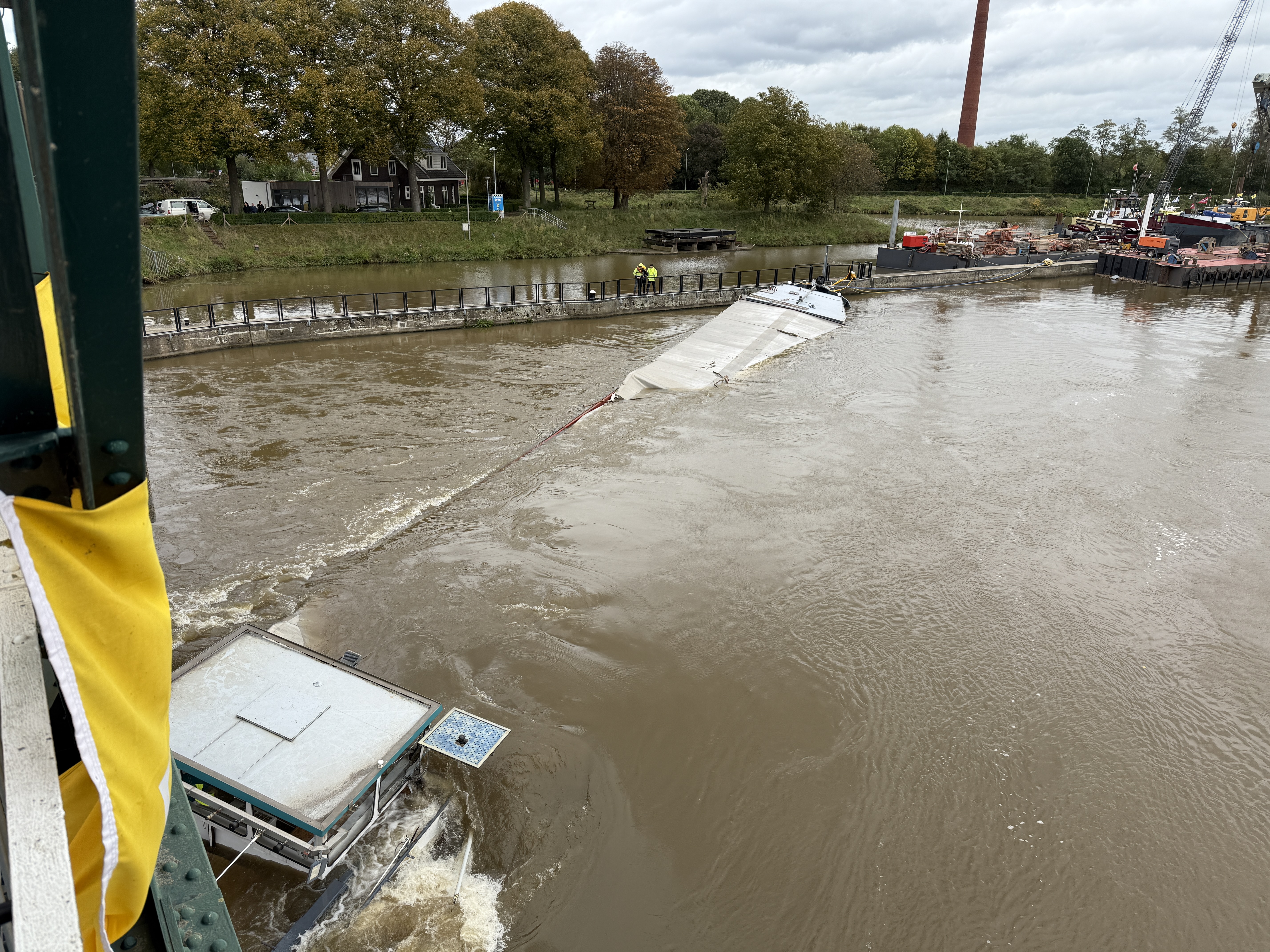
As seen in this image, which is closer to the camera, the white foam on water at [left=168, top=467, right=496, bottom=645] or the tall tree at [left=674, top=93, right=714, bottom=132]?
the white foam on water at [left=168, top=467, right=496, bottom=645]

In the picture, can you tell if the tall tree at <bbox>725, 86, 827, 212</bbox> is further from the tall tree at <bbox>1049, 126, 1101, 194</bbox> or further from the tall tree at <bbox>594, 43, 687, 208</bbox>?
the tall tree at <bbox>1049, 126, 1101, 194</bbox>

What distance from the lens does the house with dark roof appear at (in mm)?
51500

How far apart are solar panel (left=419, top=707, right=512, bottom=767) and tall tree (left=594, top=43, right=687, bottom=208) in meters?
51.2

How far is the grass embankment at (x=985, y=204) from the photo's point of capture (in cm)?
7831

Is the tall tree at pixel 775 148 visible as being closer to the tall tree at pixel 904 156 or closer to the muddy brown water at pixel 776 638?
the tall tree at pixel 904 156

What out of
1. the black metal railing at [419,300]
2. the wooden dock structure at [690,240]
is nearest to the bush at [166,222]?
the black metal railing at [419,300]

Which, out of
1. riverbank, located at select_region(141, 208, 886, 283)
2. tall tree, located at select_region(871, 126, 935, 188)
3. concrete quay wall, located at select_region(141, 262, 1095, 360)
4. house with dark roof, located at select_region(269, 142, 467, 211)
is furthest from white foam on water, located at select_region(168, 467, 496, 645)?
tall tree, located at select_region(871, 126, 935, 188)

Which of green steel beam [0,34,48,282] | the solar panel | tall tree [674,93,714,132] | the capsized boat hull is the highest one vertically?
tall tree [674,93,714,132]

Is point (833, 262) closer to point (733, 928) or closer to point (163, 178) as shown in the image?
point (163, 178)

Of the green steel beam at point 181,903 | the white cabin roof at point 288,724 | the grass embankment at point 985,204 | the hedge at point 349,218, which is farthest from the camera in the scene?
the grass embankment at point 985,204

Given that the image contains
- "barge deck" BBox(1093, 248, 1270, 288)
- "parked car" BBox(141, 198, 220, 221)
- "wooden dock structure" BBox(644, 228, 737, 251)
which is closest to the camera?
"barge deck" BBox(1093, 248, 1270, 288)

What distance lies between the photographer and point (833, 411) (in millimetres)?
18000

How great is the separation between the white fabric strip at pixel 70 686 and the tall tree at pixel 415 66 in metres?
45.7

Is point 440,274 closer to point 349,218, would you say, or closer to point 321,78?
point 349,218
